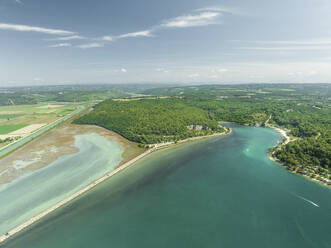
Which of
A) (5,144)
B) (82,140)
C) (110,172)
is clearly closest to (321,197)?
(110,172)

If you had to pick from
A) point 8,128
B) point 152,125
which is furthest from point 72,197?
point 8,128

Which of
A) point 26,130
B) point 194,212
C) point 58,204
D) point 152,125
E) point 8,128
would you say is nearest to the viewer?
point 194,212

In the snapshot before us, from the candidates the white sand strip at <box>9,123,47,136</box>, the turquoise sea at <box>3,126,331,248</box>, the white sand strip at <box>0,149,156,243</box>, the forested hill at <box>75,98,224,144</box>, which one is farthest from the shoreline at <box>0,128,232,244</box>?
the white sand strip at <box>9,123,47,136</box>

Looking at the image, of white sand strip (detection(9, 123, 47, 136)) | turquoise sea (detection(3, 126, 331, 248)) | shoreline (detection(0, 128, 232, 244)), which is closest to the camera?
turquoise sea (detection(3, 126, 331, 248))

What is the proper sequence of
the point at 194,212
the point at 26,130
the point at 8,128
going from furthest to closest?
the point at 8,128 → the point at 26,130 → the point at 194,212

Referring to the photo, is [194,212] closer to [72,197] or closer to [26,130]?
[72,197]

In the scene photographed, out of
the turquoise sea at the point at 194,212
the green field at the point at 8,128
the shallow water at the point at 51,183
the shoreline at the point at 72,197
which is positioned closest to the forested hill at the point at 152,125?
the shoreline at the point at 72,197

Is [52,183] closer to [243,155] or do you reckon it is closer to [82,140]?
[82,140]

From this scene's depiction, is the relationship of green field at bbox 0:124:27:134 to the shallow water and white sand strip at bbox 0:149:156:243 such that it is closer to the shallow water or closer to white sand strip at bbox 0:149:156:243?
the shallow water

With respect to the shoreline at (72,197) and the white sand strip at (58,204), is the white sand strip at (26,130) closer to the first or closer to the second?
the shoreline at (72,197)
